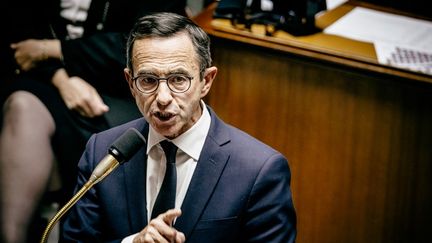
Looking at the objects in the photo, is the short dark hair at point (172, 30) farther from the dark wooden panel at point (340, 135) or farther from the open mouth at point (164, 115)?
the dark wooden panel at point (340, 135)

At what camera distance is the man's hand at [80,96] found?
2.31 metres

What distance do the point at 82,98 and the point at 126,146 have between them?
3.63ft

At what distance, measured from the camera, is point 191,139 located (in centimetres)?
164

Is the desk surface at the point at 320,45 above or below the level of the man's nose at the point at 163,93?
below

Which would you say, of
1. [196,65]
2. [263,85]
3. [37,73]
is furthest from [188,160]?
[37,73]

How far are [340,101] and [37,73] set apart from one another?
127 centimetres

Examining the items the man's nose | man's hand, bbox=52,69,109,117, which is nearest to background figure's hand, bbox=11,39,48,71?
man's hand, bbox=52,69,109,117

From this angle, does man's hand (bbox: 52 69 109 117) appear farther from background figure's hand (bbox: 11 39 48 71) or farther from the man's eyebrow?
the man's eyebrow

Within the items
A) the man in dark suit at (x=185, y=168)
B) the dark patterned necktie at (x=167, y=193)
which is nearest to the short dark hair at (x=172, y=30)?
the man in dark suit at (x=185, y=168)

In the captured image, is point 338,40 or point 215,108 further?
point 215,108

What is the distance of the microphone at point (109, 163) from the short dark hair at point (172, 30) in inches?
13.9

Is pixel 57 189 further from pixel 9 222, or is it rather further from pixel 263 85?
pixel 263 85

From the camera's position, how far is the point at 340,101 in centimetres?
218

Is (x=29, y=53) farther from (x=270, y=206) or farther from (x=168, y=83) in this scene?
(x=270, y=206)
